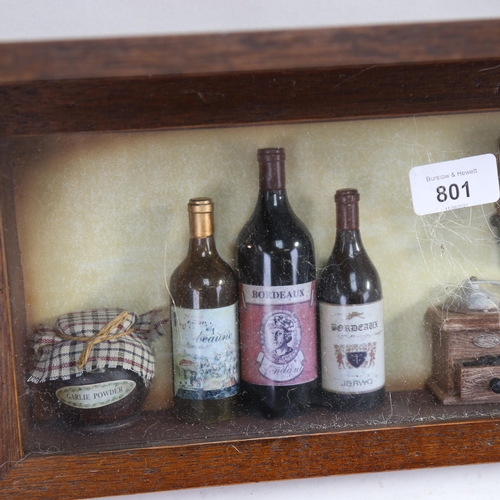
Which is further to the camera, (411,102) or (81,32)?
(81,32)

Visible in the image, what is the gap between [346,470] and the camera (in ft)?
1.94

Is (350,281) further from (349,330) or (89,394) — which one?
(89,394)

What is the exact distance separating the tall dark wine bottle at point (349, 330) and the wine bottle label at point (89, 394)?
0.20m

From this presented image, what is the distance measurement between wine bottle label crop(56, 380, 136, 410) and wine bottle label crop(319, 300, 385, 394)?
0.67 ft

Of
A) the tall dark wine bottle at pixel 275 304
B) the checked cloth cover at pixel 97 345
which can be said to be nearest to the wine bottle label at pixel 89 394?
the checked cloth cover at pixel 97 345

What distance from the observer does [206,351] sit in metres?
0.60

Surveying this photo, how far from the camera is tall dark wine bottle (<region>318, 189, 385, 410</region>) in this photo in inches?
24.1

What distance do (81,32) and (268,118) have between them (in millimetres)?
264

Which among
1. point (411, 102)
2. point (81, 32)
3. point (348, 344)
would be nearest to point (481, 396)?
point (348, 344)

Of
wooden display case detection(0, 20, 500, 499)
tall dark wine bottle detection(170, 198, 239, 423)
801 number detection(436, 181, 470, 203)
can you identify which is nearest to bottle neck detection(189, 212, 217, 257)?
tall dark wine bottle detection(170, 198, 239, 423)

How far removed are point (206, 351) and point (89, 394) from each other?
118 mm

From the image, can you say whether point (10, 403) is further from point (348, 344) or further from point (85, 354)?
point (348, 344)

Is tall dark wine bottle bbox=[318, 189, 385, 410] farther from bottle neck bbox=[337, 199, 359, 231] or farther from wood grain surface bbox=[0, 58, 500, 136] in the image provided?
wood grain surface bbox=[0, 58, 500, 136]

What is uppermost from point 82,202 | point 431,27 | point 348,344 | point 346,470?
point 431,27
